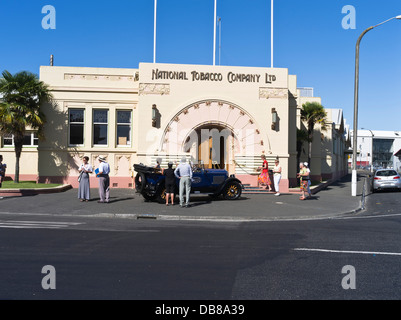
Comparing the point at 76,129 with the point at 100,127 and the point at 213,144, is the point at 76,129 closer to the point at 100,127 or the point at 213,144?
the point at 100,127

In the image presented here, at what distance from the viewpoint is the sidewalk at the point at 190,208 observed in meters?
12.9

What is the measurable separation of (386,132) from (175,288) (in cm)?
12908

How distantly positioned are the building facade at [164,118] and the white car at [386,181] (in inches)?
233

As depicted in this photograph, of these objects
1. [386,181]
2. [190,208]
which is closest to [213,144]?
[190,208]

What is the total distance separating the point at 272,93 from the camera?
21.1 meters

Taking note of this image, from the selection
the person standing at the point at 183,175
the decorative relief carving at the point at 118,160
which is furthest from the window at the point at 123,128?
the person standing at the point at 183,175

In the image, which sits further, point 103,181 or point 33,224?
point 103,181

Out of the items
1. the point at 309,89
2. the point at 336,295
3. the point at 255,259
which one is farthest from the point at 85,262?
the point at 309,89

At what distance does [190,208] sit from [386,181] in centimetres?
1367

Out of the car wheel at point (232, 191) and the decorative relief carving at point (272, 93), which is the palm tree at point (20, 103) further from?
the decorative relief carving at point (272, 93)

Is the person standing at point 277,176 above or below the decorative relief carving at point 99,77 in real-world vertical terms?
below

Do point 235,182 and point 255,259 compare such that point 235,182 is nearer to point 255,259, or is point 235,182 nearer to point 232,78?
point 232,78

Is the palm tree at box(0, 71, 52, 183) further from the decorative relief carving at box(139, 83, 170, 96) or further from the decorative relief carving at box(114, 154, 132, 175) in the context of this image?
the decorative relief carving at box(139, 83, 170, 96)

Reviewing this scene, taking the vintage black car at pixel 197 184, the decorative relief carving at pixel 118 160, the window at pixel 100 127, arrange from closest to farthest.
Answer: the vintage black car at pixel 197 184, the decorative relief carving at pixel 118 160, the window at pixel 100 127
